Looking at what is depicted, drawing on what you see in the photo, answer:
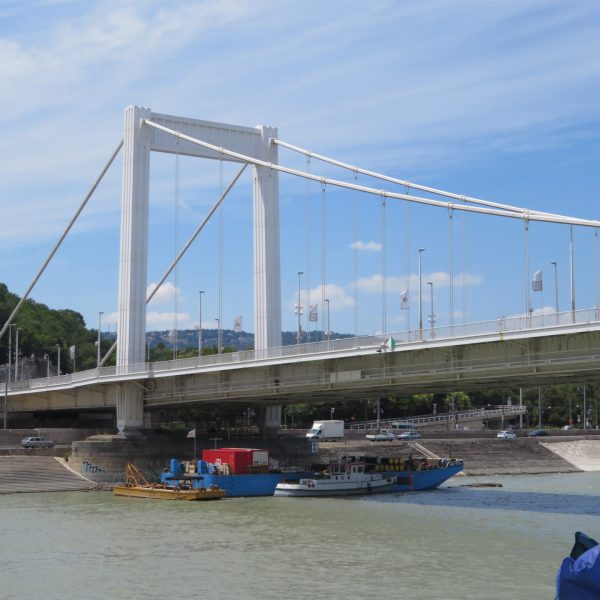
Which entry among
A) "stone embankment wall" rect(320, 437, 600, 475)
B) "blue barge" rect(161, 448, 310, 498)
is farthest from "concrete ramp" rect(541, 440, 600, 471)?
"blue barge" rect(161, 448, 310, 498)

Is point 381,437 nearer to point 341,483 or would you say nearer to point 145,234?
point 341,483

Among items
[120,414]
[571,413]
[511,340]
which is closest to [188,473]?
[120,414]

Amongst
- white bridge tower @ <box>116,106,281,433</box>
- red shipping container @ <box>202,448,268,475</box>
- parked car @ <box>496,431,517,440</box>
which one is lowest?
red shipping container @ <box>202,448,268,475</box>

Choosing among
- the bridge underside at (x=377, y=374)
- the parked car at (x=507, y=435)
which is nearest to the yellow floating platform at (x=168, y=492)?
the bridge underside at (x=377, y=374)

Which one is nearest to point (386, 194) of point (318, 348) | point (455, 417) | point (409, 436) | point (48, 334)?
point (318, 348)

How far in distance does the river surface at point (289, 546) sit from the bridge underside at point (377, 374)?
17.2 feet

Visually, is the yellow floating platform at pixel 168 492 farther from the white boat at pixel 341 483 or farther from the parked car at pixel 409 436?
the parked car at pixel 409 436

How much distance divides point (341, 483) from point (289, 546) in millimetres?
22185

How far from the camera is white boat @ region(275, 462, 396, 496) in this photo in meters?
55.3

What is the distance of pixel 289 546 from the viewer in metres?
34.3

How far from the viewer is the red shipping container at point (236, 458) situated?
184 feet

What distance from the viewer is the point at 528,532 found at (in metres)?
37.5

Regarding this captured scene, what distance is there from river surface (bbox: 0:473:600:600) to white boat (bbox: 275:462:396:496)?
211 centimetres

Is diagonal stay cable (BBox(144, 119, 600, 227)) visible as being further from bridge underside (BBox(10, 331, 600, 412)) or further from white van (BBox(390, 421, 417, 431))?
white van (BBox(390, 421, 417, 431))
